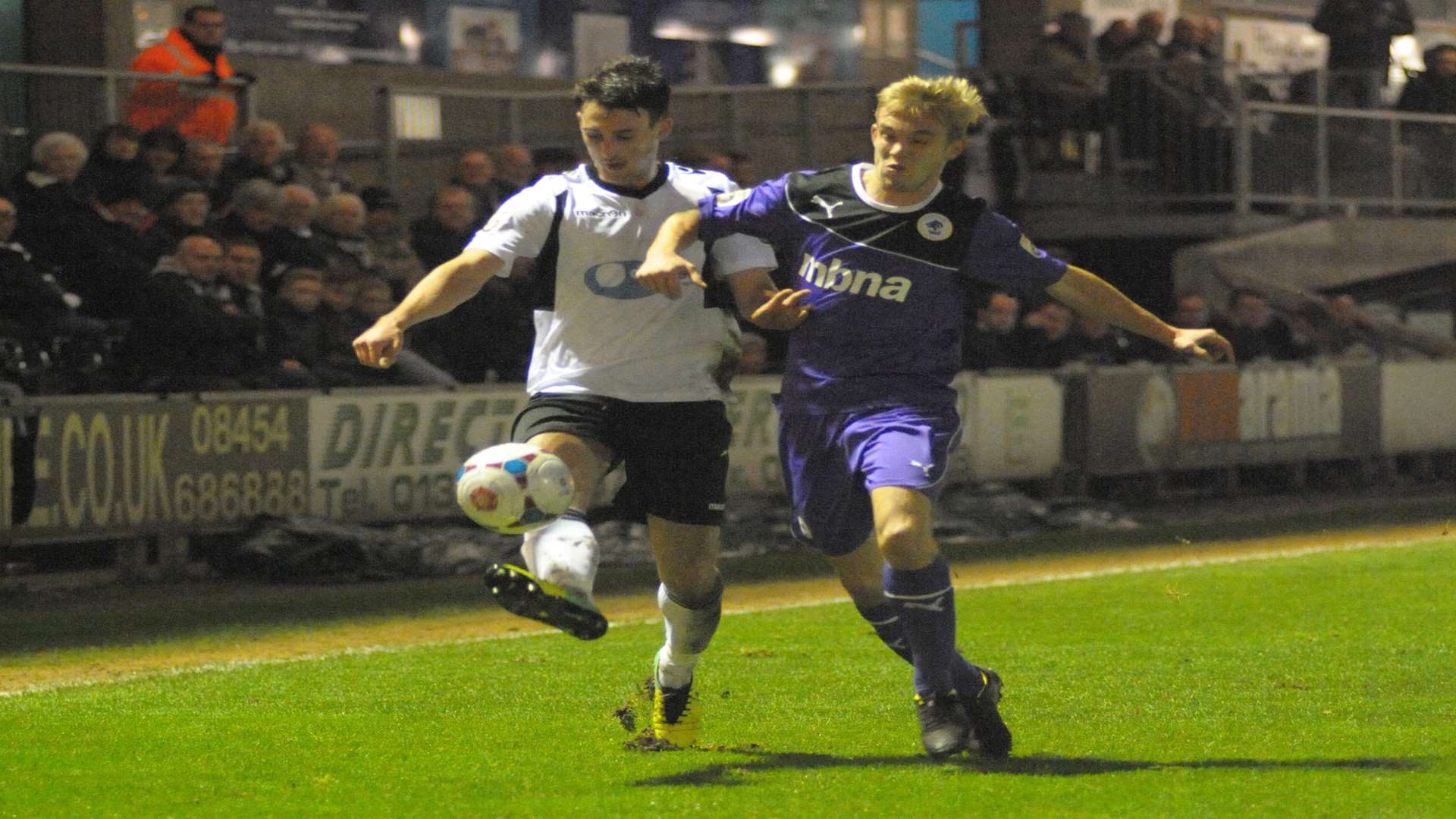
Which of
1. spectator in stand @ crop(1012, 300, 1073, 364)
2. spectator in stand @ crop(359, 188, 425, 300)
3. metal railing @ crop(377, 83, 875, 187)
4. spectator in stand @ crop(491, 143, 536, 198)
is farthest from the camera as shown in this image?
spectator in stand @ crop(1012, 300, 1073, 364)

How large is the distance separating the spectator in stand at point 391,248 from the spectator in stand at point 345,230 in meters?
0.22

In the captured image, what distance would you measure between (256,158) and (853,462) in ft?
29.6

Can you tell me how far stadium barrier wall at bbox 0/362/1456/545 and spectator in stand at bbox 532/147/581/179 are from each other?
252 cm

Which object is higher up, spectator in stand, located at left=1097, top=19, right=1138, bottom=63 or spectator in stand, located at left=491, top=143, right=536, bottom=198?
spectator in stand, located at left=1097, top=19, right=1138, bottom=63

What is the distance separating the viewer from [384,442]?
45.3 ft

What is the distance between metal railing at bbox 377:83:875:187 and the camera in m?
17.1

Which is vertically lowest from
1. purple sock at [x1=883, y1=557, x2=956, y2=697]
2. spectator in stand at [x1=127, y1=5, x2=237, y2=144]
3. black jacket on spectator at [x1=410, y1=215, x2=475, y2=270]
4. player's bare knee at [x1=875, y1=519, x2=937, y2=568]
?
purple sock at [x1=883, y1=557, x2=956, y2=697]

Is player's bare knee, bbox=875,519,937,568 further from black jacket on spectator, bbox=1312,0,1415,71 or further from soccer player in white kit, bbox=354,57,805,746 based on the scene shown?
black jacket on spectator, bbox=1312,0,1415,71

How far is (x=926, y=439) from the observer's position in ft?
21.1

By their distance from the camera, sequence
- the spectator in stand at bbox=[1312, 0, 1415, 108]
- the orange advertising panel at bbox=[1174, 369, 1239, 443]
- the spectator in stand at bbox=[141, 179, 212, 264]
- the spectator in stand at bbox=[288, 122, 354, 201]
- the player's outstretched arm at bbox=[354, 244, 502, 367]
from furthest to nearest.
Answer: the spectator in stand at bbox=[1312, 0, 1415, 108], the orange advertising panel at bbox=[1174, 369, 1239, 443], the spectator in stand at bbox=[288, 122, 354, 201], the spectator in stand at bbox=[141, 179, 212, 264], the player's outstretched arm at bbox=[354, 244, 502, 367]

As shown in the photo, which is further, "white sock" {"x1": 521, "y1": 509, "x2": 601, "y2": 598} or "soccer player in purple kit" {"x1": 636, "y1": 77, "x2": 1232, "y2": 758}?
"soccer player in purple kit" {"x1": 636, "y1": 77, "x2": 1232, "y2": 758}

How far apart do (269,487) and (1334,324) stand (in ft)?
41.3

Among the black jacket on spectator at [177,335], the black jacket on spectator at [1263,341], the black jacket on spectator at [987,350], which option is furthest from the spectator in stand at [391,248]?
the black jacket on spectator at [1263,341]

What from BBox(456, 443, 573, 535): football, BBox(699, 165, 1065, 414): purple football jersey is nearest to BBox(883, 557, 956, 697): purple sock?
BBox(699, 165, 1065, 414): purple football jersey
